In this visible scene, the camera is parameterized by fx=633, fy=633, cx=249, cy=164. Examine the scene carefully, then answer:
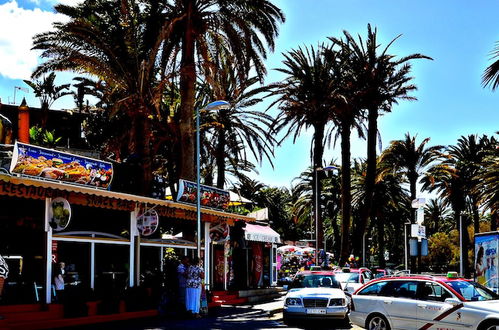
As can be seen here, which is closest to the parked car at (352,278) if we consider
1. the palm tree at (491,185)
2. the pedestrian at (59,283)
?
the pedestrian at (59,283)

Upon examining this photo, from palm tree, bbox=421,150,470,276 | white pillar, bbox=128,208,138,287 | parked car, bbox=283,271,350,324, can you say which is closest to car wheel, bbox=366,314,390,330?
parked car, bbox=283,271,350,324

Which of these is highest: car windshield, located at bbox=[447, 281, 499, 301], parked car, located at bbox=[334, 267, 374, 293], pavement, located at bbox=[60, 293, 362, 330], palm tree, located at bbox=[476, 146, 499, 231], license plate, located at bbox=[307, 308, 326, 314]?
palm tree, located at bbox=[476, 146, 499, 231]

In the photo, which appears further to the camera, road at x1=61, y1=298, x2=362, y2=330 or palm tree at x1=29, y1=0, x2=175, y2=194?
palm tree at x1=29, y1=0, x2=175, y2=194

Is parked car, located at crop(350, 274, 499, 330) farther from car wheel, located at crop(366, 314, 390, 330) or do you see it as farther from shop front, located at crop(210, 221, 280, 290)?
shop front, located at crop(210, 221, 280, 290)

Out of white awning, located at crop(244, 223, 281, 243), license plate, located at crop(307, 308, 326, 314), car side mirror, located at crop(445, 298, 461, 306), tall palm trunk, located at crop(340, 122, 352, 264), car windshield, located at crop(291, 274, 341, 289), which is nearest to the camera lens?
car side mirror, located at crop(445, 298, 461, 306)

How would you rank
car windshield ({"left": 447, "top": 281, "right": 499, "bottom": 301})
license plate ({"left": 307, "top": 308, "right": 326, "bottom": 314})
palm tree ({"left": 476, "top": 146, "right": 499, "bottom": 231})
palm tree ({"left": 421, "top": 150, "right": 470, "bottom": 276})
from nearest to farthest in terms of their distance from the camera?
car windshield ({"left": 447, "top": 281, "right": 499, "bottom": 301}) < license plate ({"left": 307, "top": 308, "right": 326, "bottom": 314}) < palm tree ({"left": 476, "top": 146, "right": 499, "bottom": 231}) < palm tree ({"left": 421, "top": 150, "right": 470, "bottom": 276})

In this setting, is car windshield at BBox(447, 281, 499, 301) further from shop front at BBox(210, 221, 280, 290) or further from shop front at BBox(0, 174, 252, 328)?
shop front at BBox(210, 221, 280, 290)

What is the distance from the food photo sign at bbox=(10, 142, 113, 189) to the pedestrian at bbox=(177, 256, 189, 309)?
3919 millimetres

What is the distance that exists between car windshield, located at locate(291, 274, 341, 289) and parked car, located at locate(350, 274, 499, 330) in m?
3.69

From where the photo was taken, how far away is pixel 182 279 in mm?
21797

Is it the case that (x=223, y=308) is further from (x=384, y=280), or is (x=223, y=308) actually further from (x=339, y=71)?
(x=339, y=71)

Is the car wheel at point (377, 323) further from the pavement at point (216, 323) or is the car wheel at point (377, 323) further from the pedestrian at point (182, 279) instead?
the pedestrian at point (182, 279)

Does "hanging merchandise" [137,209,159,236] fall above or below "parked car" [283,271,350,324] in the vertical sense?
above

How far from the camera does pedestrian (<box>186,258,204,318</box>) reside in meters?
20.6
